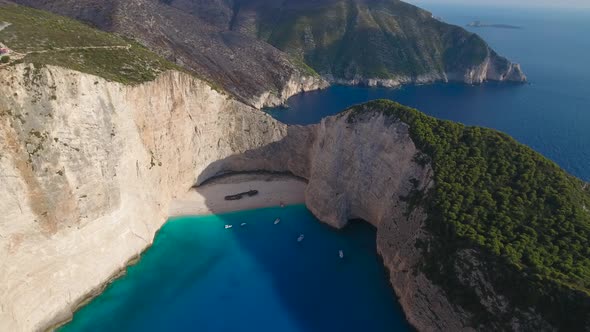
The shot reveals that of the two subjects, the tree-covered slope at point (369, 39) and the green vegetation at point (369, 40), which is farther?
the tree-covered slope at point (369, 39)

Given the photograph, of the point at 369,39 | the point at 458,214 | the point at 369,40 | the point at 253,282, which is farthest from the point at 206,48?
the point at 458,214

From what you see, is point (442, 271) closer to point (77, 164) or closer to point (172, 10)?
point (77, 164)

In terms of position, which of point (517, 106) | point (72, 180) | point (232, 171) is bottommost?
point (232, 171)

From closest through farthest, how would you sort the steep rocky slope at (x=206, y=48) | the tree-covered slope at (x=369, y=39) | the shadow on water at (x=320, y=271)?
the shadow on water at (x=320, y=271) → the steep rocky slope at (x=206, y=48) → the tree-covered slope at (x=369, y=39)

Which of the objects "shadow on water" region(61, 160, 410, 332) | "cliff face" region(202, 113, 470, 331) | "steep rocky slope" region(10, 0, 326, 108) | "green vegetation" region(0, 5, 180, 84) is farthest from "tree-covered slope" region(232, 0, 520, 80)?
"shadow on water" region(61, 160, 410, 332)

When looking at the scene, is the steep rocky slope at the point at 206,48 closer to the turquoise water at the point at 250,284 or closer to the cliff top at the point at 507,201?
the turquoise water at the point at 250,284

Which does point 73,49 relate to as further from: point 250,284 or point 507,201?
point 507,201

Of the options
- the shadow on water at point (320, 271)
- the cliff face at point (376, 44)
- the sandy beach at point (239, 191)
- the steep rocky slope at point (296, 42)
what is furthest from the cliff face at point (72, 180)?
the cliff face at point (376, 44)

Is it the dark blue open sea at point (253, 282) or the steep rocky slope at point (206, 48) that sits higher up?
the steep rocky slope at point (206, 48)
